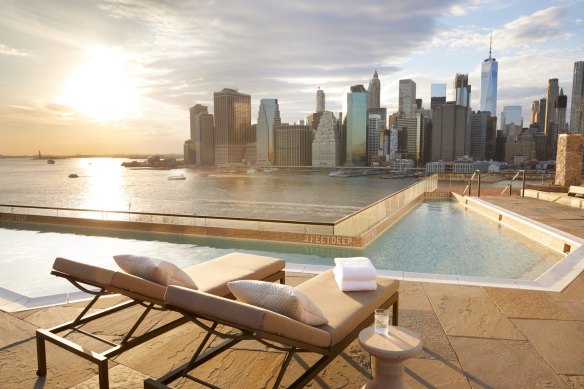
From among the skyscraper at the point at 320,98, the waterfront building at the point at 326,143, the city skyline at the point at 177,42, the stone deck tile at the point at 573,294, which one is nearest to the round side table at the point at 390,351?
the stone deck tile at the point at 573,294

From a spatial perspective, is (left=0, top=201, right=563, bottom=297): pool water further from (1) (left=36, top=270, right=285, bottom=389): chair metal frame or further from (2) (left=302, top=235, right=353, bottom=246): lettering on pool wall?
(1) (left=36, top=270, right=285, bottom=389): chair metal frame

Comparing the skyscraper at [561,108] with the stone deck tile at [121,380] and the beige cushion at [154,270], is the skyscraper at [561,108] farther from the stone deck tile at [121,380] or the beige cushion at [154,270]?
the stone deck tile at [121,380]

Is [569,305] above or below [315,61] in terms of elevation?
below

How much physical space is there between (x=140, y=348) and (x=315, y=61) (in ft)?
279

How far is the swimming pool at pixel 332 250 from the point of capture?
21.2ft

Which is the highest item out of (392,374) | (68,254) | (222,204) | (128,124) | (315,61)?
(315,61)

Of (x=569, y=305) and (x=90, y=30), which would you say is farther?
(x=90, y=30)

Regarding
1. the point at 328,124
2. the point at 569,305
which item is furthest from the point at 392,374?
the point at 328,124

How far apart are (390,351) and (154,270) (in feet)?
4.71

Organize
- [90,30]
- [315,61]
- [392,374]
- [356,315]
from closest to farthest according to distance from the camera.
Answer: [392,374] < [356,315] < [90,30] < [315,61]

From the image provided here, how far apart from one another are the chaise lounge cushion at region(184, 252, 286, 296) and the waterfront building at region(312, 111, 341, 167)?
11236 centimetres

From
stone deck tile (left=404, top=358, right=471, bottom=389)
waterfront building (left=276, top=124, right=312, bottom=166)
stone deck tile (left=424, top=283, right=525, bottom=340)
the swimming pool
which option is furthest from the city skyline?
waterfront building (left=276, top=124, right=312, bottom=166)

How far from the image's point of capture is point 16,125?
54.4 metres

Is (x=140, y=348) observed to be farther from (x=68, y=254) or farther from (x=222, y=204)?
(x=222, y=204)
